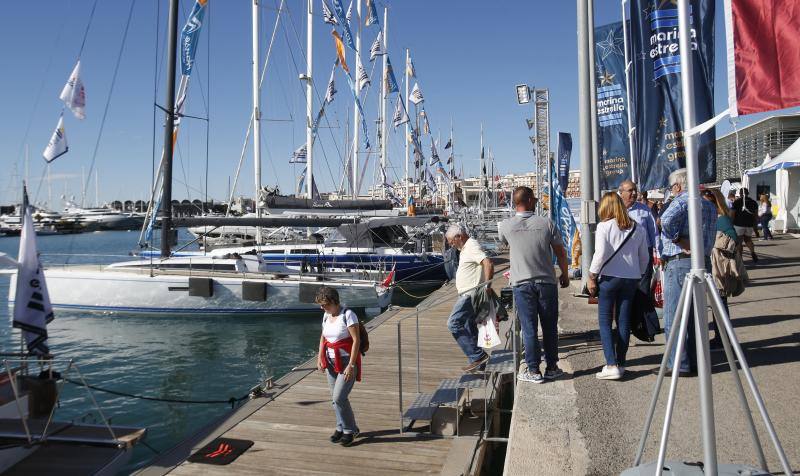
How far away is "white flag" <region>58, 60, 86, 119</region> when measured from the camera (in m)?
14.9

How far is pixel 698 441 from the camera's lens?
397cm

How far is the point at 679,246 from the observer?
16.9 ft

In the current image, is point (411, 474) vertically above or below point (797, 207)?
below

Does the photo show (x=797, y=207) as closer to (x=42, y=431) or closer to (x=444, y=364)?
(x=444, y=364)

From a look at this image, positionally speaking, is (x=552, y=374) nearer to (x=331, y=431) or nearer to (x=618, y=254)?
(x=618, y=254)

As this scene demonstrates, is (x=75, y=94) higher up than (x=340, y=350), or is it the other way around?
(x=75, y=94)

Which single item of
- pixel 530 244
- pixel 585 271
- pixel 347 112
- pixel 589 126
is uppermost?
pixel 347 112

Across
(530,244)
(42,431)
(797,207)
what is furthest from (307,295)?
(797,207)

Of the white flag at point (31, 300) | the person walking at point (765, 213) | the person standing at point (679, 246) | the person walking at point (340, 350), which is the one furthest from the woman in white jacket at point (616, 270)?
the person walking at point (765, 213)

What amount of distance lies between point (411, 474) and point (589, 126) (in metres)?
6.55

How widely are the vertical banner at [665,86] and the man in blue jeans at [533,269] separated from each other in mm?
4435

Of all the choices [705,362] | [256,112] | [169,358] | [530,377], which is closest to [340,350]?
[530,377]

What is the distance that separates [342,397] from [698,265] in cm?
343

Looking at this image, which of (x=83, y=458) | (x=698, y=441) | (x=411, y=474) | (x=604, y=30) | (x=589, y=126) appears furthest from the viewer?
(x=604, y=30)
